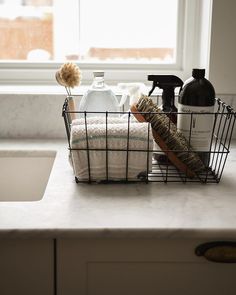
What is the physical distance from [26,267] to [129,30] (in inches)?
40.2

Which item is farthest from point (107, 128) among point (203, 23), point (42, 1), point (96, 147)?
point (42, 1)

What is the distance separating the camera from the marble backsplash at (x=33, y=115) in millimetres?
1513

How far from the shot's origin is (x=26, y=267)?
3.10ft

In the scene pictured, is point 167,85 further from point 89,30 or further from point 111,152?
point 89,30

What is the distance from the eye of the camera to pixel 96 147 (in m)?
1.09

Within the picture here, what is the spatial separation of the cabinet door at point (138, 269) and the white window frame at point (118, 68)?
0.85 metres

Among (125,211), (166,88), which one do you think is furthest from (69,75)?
(125,211)

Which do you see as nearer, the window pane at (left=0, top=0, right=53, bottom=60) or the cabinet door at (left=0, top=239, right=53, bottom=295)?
the cabinet door at (left=0, top=239, right=53, bottom=295)

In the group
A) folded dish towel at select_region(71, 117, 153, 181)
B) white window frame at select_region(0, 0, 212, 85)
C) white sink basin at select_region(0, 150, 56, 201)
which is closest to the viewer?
folded dish towel at select_region(71, 117, 153, 181)

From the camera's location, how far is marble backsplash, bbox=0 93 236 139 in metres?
1.51

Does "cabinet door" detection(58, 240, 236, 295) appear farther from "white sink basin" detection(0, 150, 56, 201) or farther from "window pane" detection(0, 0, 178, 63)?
"window pane" detection(0, 0, 178, 63)

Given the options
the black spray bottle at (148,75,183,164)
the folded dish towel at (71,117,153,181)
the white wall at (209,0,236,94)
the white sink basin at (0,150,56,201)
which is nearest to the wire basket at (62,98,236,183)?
the folded dish towel at (71,117,153,181)

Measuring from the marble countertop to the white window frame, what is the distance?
0.59m

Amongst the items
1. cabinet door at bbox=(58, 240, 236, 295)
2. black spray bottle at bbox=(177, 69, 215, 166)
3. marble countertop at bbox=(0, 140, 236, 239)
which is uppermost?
black spray bottle at bbox=(177, 69, 215, 166)
